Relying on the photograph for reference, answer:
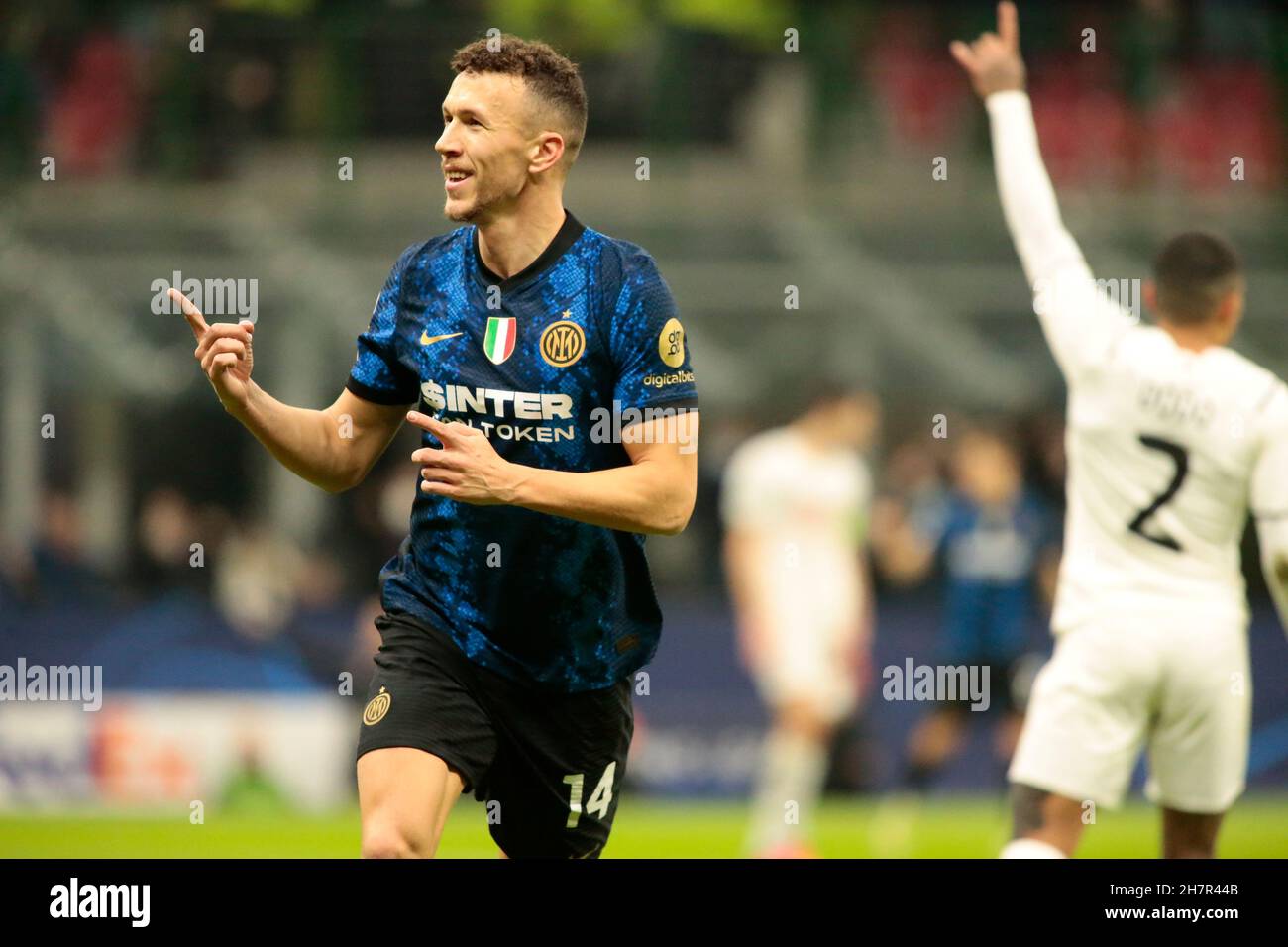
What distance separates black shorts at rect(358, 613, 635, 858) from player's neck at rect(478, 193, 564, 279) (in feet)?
3.40

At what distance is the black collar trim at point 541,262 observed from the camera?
17.1 feet

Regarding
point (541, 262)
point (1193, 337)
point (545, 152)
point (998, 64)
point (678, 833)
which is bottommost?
point (678, 833)

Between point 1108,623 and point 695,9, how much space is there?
44.7ft

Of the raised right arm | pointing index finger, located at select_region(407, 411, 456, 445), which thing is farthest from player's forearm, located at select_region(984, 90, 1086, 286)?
pointing index finger, located at select_region(407, 411, 456, 445)

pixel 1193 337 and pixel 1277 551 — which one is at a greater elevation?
pixel 1193 337

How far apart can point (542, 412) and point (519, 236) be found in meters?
0.52

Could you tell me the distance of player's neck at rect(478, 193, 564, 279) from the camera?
17.1ft

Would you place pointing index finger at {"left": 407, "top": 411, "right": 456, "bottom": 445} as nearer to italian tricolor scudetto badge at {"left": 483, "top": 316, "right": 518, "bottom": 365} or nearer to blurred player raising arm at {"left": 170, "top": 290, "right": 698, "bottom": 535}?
blurred player raising arm at {"left": 170, "top": 290, "right": 698, "bottom": 535}

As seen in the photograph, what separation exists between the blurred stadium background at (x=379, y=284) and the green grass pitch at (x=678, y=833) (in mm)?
48

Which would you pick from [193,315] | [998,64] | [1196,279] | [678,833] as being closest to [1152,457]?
[1196,279]

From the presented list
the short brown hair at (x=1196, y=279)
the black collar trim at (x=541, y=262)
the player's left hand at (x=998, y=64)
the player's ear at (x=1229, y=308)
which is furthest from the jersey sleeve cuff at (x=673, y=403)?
the player's left hand at (x=998, y=64)

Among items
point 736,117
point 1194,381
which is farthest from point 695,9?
point 1194,381

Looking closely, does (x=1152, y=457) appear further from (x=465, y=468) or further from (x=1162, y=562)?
(x=465, y=468)

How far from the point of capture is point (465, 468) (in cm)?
460
